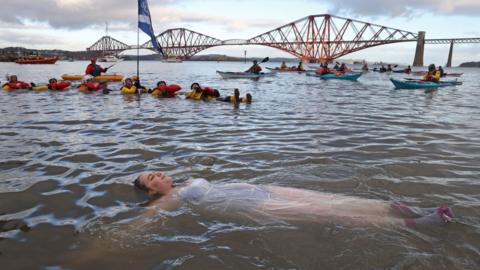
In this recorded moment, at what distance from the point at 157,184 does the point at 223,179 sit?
1.23m

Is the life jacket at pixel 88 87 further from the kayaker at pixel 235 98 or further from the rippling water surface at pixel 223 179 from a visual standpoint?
the kayaker at pixel 235 98

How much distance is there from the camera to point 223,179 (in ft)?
21.0

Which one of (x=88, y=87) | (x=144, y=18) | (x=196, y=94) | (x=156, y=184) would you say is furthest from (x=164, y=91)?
(x=156, y=184)

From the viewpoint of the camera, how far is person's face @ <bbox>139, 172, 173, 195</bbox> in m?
5.59

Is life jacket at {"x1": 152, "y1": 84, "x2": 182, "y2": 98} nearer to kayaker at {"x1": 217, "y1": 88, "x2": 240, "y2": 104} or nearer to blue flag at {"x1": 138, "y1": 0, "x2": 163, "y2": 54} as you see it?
blue flag at {"x1": 138, "y1": 0, "x2": 163, "y2": 54}

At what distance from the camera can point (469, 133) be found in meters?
10.2

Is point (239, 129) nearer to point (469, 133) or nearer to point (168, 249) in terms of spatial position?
point (469, 133)

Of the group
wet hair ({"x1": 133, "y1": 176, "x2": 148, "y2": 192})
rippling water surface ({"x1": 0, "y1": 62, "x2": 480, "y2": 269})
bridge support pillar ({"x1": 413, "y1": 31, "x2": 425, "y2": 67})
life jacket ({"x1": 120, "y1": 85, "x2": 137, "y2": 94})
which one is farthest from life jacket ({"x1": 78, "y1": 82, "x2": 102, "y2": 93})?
bridge support pillar ({"x1": 413, "y1": 31, "x2": 425, "y2": 67})

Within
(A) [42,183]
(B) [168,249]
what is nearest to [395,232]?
(B) [168,249]

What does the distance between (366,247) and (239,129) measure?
707 cm

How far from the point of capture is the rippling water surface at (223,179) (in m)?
3.96

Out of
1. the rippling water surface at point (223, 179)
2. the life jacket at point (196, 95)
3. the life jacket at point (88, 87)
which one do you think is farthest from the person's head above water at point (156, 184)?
the life jacket at point (88, 87)

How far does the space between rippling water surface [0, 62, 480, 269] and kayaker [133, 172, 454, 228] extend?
0.42 ft

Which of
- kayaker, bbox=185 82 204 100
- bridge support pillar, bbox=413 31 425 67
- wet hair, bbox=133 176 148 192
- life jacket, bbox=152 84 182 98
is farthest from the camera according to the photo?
bridge support pillar, bbox=413 31 425 67
